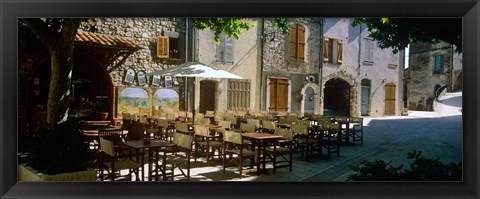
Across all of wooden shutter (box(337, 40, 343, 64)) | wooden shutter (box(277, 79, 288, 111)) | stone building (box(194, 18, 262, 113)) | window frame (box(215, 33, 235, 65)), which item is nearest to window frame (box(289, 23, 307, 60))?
wooden shutter (box(277, 79, 288, 111))

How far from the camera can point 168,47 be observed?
36.7 ft

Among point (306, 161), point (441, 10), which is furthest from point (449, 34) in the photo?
point (306, 161)

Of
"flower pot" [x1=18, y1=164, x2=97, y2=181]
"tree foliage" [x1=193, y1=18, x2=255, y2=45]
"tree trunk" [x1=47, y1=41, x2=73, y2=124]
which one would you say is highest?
"tree foliage" [x1=193, y1=18, x2=255, y2=45]

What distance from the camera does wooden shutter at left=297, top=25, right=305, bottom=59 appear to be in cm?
1455

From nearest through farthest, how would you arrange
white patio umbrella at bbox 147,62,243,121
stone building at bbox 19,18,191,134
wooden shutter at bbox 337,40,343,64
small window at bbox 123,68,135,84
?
white patio umbrella at bbox 147,62,243,121 → stone building at bbox 19,18,191,134 → small window at bbox 123,68,135,84 → wooden shutter at bbox 337,40,343,64

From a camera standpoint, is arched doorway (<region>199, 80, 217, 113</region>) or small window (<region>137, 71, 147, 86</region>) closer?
small window (<region>137, 71, 147, 86</region>)

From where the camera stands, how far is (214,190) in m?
3.79

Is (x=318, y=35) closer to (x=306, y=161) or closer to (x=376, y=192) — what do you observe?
(x=306, y=161)

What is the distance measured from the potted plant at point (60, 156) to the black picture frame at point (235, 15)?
0.25m

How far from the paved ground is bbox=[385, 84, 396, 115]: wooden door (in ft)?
2.40

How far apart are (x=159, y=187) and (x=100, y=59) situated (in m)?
6.81

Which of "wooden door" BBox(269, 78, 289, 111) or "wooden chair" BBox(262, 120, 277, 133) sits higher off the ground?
"wooden door" BBox(269, 78, 289, 111)

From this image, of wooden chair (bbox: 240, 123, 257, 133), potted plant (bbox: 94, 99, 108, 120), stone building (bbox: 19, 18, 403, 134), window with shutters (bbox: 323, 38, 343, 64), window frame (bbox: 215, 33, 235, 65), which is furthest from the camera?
window with shutters (bbox: 323, 38, 343, 64)

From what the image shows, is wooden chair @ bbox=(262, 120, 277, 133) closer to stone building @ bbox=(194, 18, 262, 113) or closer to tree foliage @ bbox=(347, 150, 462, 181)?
tree foliage @ bbox=(347, 150, 462, 181)
